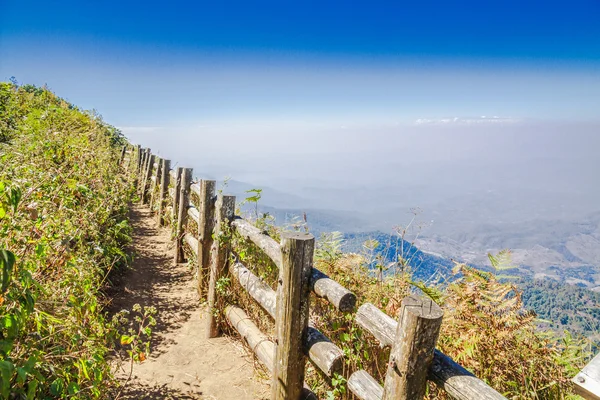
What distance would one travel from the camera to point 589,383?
1.10 meters

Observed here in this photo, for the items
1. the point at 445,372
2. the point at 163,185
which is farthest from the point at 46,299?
the point at 163,185

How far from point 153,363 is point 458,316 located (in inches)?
140

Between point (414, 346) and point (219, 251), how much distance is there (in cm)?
312

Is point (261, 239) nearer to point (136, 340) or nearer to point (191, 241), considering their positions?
point (136, 340)

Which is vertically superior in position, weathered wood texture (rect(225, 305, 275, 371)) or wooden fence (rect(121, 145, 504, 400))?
wooden fence (rect(121, 145, 504, 400))

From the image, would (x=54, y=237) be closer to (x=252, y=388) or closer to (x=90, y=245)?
(x=90, y=245)

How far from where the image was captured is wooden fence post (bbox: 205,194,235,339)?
4363mm

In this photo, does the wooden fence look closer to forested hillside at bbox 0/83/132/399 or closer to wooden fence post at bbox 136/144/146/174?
forested hillside at bbox 0/83/132/399

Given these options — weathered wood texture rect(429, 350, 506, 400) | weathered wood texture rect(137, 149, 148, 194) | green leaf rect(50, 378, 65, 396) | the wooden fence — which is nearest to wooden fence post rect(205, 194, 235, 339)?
the wooden fence

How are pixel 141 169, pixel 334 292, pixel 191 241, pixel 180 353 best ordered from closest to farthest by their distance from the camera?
pixel 334 292 → pixel 180 353 → pixel 191 241 → pixel 141 169

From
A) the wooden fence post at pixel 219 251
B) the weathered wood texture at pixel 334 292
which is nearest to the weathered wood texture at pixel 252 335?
the wooden fence post at pixel 219 251

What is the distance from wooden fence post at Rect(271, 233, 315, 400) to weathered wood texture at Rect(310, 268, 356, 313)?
98 millimetres

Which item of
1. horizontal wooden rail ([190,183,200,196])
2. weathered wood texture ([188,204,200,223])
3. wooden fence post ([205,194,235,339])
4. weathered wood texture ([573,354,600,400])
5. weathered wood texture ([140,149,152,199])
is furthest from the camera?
weathered wood texture ([140,149,152,199])

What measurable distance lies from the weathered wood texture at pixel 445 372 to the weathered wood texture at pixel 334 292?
0.46 feet
